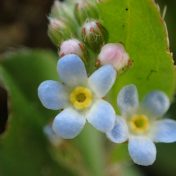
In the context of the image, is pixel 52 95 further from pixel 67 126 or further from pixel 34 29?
pixel 34 29

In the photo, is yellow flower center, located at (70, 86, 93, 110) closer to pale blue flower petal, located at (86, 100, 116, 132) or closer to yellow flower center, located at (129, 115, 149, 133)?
pale blue flower petal, located at (86, 100, 116, 132)

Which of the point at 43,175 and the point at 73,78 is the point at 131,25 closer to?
the point at 73,78

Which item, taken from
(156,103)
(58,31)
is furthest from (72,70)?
(156,103)

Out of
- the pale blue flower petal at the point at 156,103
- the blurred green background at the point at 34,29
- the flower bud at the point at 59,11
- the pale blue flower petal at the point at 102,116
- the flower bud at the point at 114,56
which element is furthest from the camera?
the blurred green background at the point at 34,29

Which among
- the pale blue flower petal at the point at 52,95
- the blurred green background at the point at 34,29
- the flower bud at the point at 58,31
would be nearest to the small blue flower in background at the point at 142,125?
the pale blue flower petal at the point at 52,95

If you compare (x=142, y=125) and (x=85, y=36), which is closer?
(x=85, y=36)

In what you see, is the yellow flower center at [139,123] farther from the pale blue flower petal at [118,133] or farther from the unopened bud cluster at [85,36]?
the unopened bud cluster at [85,36]

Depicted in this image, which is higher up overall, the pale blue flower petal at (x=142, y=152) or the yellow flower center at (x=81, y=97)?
the yellow flower center at (x=81, y=97)
